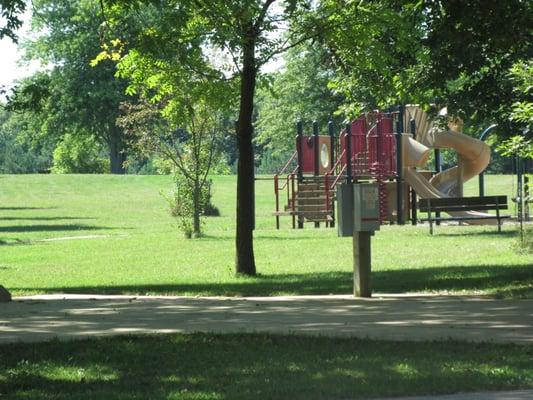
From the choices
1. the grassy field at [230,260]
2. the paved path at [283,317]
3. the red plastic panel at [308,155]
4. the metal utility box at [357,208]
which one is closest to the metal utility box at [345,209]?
the metal utility box at [357,208]

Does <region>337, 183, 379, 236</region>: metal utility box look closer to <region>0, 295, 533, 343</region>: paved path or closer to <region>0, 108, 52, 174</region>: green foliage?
<region>0, 295, 533, 343</region>: paved path

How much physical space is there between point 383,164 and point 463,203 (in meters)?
4.98

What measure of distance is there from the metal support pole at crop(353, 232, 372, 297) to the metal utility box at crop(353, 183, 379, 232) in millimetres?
138

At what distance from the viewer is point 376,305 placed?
555 inches

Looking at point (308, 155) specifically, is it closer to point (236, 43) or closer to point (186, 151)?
point (186, 151)

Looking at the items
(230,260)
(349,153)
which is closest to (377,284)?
(230,260)

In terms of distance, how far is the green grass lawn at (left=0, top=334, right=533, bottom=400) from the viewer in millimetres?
8273

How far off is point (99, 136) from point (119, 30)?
7063cm

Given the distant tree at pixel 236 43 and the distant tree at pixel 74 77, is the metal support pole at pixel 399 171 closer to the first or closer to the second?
the distant tree at pixel 236 43

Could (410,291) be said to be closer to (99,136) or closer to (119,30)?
(119,30)

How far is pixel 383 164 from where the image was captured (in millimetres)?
38312

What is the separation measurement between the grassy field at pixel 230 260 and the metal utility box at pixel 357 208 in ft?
7.04

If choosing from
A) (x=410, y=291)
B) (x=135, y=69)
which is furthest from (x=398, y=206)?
(x=410, y=291)

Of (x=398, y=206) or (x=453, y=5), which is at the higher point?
(x=453, y=5)
